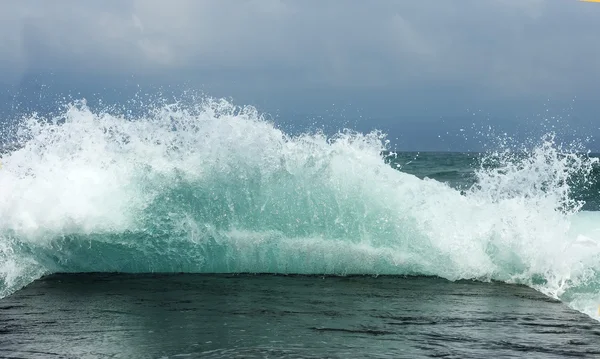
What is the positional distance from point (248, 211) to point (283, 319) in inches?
148

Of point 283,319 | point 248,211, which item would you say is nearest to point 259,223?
point 248,211

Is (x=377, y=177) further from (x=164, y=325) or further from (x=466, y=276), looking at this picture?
(x=164, y=325)

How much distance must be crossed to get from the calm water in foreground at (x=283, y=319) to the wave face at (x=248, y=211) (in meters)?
0.57

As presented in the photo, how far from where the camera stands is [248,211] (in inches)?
419

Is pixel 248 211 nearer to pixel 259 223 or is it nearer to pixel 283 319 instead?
pixel 259 223

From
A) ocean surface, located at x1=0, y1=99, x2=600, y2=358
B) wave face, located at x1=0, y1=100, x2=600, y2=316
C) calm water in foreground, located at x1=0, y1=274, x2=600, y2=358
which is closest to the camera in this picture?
calm water in foreground, located at x1=0, y1=274, x2=600, y2=358

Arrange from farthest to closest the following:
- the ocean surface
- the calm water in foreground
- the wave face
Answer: the wave face
the ocean surface
the calm water in foreground

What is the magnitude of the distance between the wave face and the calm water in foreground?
1.86 feet

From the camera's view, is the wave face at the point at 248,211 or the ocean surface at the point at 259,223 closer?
the ocean surface at the point at 259,223

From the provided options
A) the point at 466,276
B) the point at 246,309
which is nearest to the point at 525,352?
the point at 246,309

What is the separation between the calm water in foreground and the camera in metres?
5.91

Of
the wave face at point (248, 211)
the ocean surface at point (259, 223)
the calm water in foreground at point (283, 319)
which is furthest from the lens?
the wave face at point (248, 211)

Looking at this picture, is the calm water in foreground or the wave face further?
the wave face

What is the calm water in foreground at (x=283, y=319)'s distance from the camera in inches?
233
